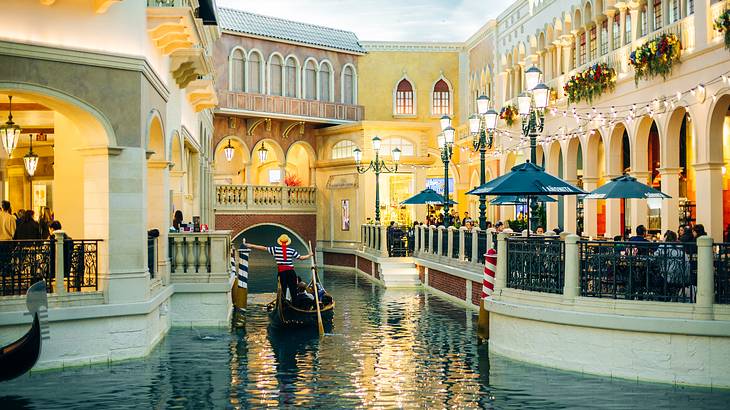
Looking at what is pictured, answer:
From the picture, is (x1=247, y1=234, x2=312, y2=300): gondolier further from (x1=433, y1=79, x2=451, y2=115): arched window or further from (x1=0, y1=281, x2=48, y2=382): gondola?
(x1=433, y1=79, x2=451, y2=115): arched window

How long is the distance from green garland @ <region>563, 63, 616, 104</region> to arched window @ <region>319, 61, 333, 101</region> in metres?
13.8

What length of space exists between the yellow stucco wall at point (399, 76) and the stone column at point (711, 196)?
21.5 meters

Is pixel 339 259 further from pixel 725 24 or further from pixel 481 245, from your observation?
pixel 725 24

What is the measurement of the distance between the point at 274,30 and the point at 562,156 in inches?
523

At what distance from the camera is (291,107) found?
36156 millimetres

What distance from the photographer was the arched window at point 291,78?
119ft

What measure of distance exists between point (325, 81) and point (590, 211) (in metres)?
15.3

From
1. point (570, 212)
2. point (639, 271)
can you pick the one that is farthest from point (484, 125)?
point (639, 271)

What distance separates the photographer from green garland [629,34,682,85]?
1919cm

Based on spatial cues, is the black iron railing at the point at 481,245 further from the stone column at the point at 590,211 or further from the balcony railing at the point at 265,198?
the balcony railing at the point at 265,198

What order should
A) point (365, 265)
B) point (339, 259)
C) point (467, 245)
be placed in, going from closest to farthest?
point (467, 245)
point (365, 265)
point (339, 259)

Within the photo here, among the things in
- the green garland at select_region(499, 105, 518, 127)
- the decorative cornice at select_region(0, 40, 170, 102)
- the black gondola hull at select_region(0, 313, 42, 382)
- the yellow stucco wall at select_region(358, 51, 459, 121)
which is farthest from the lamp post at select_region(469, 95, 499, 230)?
the yellow stucco wall at select_region(358, 51, 459, 121)

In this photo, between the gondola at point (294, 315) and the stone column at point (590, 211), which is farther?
the stone column at point (590, 211)

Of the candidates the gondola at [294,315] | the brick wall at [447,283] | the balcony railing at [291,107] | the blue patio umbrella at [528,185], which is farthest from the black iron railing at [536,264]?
the balcony railing at [291,107]
